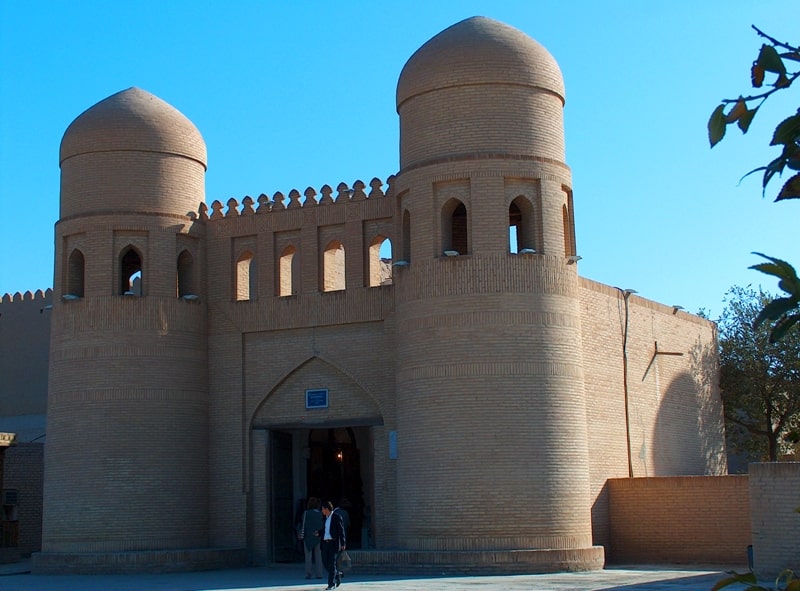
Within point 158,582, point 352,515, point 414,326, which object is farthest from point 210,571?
point 414,326

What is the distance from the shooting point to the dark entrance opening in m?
22.1

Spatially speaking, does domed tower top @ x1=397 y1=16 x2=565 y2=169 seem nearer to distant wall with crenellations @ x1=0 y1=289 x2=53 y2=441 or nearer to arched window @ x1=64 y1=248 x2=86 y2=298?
arched window @ x1=64 y1=248 x2=86 y2=298

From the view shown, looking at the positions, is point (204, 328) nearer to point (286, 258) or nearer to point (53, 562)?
point (286, 258)

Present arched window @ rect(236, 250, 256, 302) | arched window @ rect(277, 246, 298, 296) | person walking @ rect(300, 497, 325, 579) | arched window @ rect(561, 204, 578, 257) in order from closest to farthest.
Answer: person walking @ rect(300, 497, 325, 579), arched window @ rect(561, 204, 578, 257), arched window @ rect(277, 246, 298, 296), arched window @ rect(236, 250, 256, 302)

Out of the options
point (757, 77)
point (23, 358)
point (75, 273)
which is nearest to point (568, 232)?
point (75, 273)

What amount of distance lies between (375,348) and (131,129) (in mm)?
5929

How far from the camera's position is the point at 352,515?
22141 mm

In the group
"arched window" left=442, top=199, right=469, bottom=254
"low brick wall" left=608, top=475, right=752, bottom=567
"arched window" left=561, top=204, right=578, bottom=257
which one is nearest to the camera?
"arched window" left=442, top=199, right=469, bottom=254

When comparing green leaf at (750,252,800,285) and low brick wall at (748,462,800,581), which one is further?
low brick wall at (748,462,800,581)

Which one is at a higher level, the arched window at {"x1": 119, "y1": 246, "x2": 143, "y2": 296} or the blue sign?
the arched window at {"x1": 119, "y1": 246, "x2": 143, "y2": 296}

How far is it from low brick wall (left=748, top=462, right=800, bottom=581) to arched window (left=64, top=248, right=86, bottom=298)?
39.8 ft

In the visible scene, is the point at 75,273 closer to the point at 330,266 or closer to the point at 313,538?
the point at 330,266

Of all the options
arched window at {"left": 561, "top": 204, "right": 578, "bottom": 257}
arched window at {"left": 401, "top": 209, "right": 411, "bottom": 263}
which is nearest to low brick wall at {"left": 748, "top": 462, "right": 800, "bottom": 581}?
arched window at {"left": 561, "top": 204, "right": 578, "bottom": 257}

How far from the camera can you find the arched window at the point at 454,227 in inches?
725
